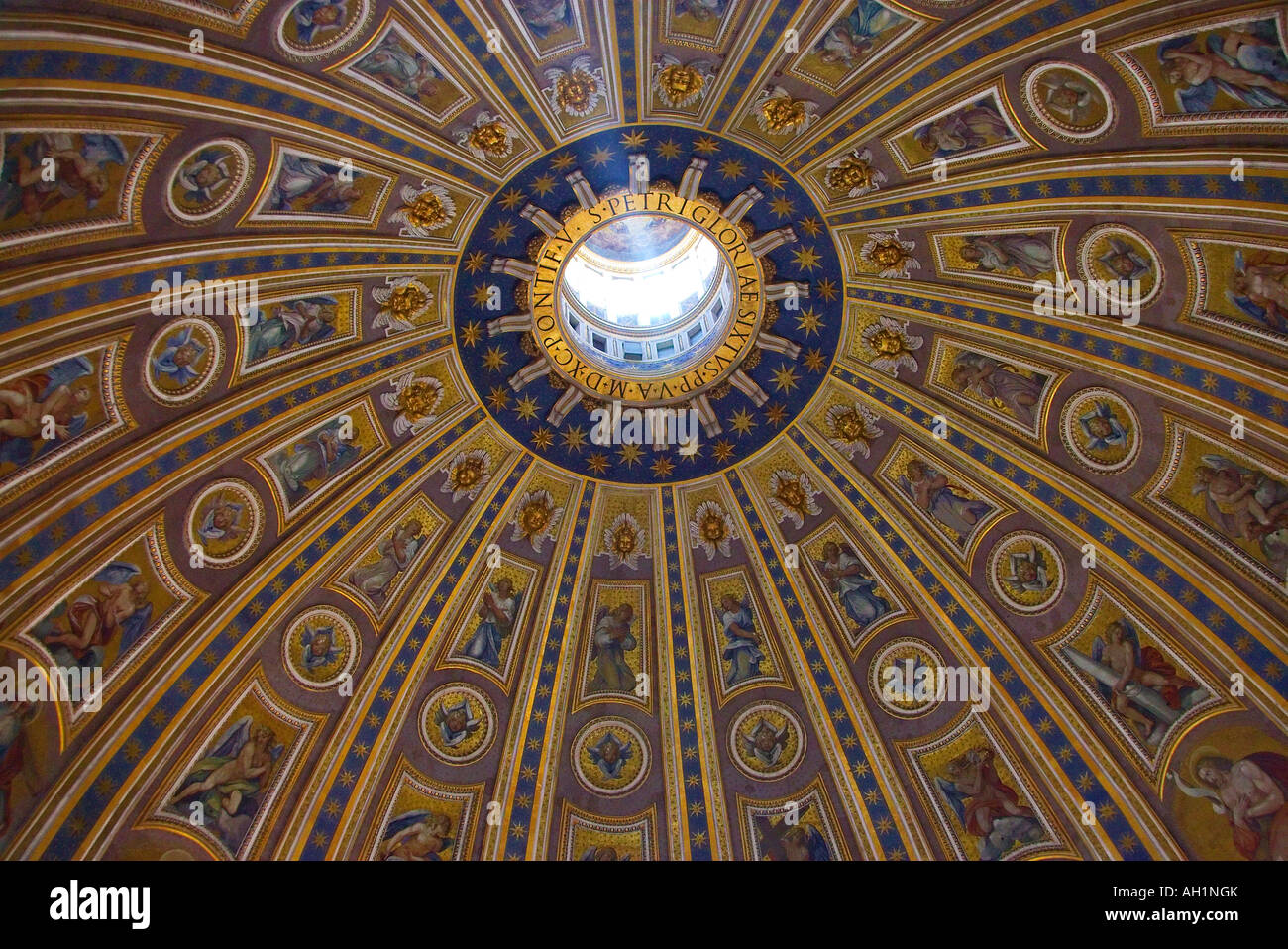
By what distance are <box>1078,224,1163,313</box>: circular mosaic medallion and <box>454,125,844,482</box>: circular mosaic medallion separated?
4040 mm

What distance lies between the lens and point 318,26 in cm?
1511

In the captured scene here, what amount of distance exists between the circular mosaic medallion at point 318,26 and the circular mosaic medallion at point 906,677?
1277 centimetres

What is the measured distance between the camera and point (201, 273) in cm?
1648

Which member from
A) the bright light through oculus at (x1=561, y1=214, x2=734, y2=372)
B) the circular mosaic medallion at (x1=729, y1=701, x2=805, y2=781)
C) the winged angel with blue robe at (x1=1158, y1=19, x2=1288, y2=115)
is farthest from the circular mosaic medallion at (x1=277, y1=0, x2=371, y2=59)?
the circular mosaic medallion at (x1=729, y1=701, x2=805, y2=781)

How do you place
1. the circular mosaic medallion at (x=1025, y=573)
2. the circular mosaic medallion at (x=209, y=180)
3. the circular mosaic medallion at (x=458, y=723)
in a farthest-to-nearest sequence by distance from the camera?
1. the circular mosaic medallion at (x=458, y=723)
2. the circular mosaic medallion at (x=1025, y=573)
3. the circular mosaic medallion at (x=209, y=180)

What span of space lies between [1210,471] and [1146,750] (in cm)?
430

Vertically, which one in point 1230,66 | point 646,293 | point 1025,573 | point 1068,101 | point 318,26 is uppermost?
point 646,293

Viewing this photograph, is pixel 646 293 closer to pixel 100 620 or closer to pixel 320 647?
pixel 320 647

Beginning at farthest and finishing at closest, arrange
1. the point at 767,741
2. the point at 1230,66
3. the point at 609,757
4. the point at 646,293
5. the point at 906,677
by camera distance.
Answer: the point at 646,293 < the point at 609,757 < the point at 767,741 < the point at 906,677 < the point at 1230,66

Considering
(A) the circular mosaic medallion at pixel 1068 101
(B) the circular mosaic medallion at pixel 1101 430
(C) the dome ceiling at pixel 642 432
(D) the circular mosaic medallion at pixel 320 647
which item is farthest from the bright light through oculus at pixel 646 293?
(D) the circular mosaic medallion at pixel 320 647

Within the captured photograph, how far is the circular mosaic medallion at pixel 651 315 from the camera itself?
18.8 m

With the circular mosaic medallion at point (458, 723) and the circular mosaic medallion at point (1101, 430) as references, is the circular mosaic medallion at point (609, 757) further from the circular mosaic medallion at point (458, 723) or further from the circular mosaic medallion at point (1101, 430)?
the circular mosaic medallion at point (1101, 430)

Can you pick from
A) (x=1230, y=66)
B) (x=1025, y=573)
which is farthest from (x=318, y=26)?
(x=1025, y=573)

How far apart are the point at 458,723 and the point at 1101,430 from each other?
37.7 ft
